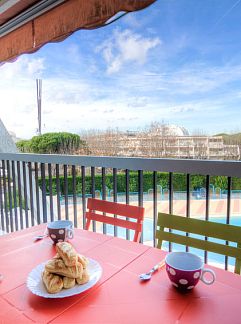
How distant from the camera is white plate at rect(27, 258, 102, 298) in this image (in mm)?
791

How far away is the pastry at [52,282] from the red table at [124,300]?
30 mm

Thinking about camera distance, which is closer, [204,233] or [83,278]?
[83,278]

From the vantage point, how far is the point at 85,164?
247 centimetres

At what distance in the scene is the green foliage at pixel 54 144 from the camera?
412 cm

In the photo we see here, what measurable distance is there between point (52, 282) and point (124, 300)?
0.76ft

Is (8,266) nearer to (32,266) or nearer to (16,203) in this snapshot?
(32,266)

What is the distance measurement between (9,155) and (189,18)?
6563mm

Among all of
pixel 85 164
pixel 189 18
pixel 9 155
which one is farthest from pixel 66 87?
pixel 85 164

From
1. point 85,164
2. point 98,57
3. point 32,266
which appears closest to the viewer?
point 32,266

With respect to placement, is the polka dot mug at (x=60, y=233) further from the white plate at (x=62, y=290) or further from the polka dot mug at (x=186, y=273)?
the polka dot mug at (x=186, y=273)

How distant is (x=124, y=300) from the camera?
77cm

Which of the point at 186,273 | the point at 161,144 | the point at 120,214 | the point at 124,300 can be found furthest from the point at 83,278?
the point at 161,144

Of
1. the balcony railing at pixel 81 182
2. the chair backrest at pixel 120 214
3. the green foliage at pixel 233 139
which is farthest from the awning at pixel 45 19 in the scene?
the green foliage at pixel 233 139

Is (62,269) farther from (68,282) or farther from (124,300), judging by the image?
(124,300)
